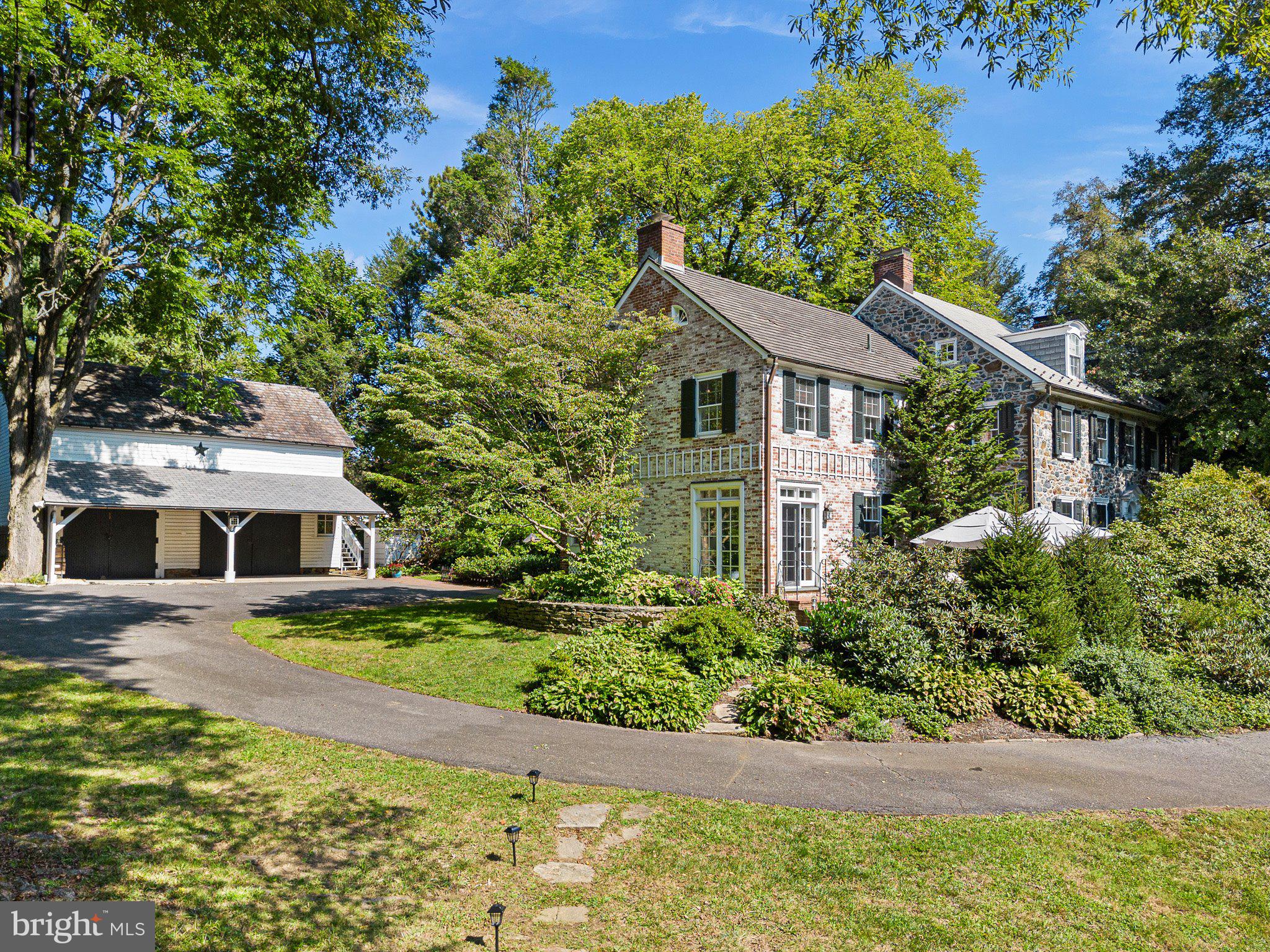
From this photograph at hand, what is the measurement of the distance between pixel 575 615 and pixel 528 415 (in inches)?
204

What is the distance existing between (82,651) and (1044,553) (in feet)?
49.4

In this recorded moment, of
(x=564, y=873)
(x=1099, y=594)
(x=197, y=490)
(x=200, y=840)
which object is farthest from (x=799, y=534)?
(x=197, y=490)

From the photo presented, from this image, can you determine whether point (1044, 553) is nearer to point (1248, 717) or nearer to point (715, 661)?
point (1248, 717)

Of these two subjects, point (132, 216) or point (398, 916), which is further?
point (132, 216)

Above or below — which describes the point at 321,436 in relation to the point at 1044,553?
above

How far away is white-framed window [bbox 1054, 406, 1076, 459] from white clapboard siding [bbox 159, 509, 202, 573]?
28948 millimetres

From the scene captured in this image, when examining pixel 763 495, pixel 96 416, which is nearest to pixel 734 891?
pixel 763 495

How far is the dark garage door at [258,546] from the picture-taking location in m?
29.0

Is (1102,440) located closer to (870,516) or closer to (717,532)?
(870,516)

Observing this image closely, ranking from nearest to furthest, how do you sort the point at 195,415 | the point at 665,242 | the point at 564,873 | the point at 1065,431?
the point at 564,873
the point at 665,242
the point at 1065,431
the point at 195,415

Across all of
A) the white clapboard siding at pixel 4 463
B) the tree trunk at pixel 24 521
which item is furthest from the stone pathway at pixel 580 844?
the white clapboard siding at pixel 4 463

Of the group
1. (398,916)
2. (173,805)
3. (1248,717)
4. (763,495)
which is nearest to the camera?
(398,916)

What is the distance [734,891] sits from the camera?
216 inches

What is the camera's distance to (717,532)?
1973 centimetres
